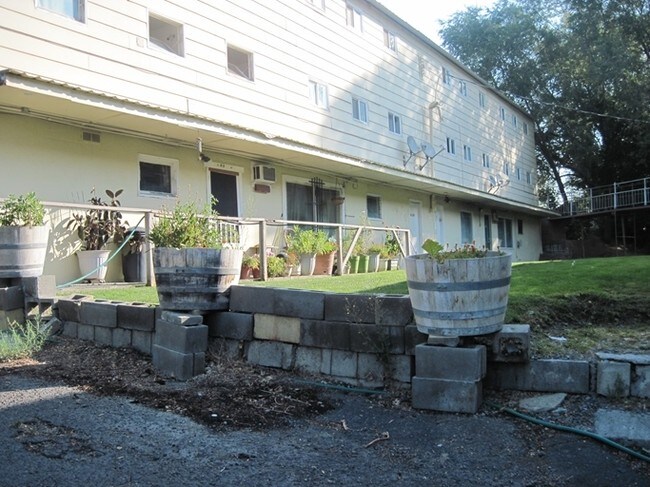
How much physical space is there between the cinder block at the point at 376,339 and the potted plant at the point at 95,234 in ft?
16.2

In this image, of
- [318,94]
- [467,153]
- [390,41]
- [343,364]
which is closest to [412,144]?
[390,41]

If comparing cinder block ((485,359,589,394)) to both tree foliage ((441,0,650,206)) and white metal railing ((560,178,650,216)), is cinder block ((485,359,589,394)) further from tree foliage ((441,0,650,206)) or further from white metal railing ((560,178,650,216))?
tree foliage ((441,0,650,206))

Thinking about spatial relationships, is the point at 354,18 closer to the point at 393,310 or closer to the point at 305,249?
the point at 305,249

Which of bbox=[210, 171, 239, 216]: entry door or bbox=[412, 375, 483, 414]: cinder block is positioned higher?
bbox=[210, 171, 239, 216]: entry door

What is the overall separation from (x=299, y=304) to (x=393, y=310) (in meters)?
0.77

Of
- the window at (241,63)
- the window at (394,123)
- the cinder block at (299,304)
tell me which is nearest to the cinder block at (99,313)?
the cinder block at (299,304)

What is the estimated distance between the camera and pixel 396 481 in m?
2.52

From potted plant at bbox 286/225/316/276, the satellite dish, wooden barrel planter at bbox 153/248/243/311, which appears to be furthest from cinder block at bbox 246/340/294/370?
the satellite dish

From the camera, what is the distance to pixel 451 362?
3.36m

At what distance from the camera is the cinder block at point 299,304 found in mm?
4086

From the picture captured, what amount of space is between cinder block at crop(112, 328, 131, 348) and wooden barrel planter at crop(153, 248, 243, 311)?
0.69 metres

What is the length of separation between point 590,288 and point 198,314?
4.04m

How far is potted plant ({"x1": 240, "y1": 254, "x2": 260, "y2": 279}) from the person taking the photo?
837 centimetres

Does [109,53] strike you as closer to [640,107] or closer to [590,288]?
[590,288]
